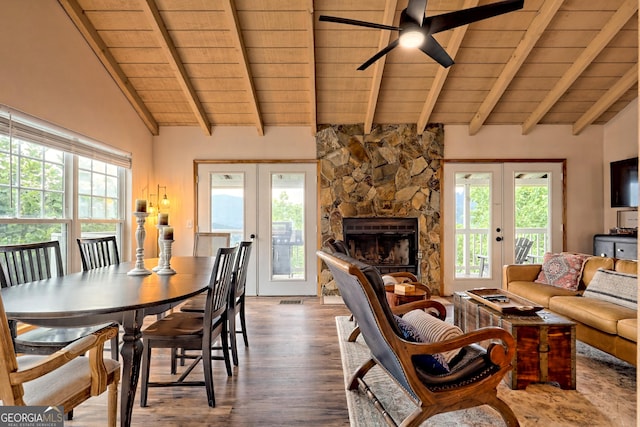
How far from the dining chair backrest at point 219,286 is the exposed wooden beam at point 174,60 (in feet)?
8.92

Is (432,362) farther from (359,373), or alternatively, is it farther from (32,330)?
(32,330)

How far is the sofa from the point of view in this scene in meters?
2.57

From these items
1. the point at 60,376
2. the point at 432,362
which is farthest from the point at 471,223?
the point at 60,376

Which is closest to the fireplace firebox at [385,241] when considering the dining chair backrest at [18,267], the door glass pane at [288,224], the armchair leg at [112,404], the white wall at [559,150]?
the door glass pane at [288,224]

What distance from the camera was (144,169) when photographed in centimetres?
516

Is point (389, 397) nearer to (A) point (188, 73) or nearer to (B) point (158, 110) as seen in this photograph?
(A) point (188, 73)

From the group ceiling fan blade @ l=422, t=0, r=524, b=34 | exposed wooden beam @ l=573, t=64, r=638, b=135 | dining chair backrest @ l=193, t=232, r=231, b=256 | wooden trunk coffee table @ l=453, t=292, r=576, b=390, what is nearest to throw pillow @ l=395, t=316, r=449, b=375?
wooden trunk coffee table @ l=453, t=292, r=576, b=390

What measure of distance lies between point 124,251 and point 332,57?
3.69 metres

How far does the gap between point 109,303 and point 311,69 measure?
334 cm

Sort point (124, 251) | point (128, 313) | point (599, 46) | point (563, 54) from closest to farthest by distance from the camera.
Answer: point (128, 313) < point (599, 46) < point (563, 54) < point (124, 251)

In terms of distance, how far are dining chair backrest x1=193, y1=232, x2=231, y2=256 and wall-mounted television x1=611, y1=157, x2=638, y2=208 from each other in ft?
17.1

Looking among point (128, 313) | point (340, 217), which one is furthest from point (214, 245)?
point (128, 313)

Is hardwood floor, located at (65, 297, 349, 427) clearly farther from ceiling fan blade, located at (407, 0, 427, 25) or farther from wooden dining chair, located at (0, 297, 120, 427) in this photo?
ceiling fan blade, located at (407, 0, 427, 25)

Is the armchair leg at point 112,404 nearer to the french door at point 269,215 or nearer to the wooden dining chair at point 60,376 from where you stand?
the wooden dining chair at point 60,376
